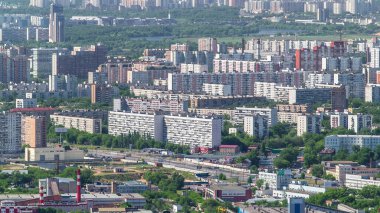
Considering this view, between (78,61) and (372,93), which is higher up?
(78,61)

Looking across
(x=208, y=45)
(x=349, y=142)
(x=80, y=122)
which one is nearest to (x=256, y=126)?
(x=349, y=142)

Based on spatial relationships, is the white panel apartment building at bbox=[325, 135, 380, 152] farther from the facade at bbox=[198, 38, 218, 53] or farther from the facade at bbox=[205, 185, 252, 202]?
the facade at bbox=[198, 38, 218, 53]

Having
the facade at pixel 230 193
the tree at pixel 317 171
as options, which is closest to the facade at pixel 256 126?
the tree at pixel 317 171

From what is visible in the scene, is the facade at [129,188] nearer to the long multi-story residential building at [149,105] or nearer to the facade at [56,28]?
the long multi-story residential building at [149,105]

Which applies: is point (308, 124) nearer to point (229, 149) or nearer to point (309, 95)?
point (229, 149)

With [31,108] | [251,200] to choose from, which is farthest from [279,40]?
[251,200]

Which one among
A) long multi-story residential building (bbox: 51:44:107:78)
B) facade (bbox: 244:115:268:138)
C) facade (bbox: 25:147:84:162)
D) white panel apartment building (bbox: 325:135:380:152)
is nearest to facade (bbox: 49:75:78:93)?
long multi-story residential building (bbox: 51:44:107:78)
